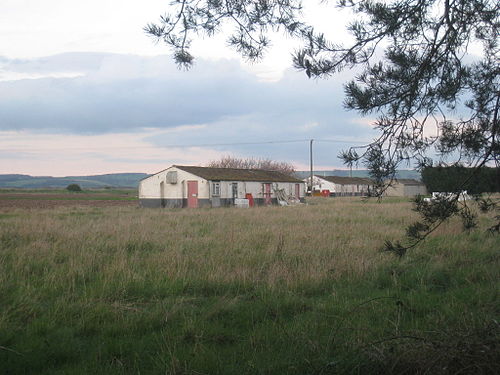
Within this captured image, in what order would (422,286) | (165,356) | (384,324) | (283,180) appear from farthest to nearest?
(283,180) < (422,286) < (384,324) < (165,356)

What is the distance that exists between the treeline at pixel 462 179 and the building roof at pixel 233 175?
30.6m

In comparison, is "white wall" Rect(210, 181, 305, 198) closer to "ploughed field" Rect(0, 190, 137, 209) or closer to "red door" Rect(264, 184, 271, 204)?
"red door" Rect(264, 184, 271, 204)

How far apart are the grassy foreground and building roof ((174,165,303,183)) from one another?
25.6 metres

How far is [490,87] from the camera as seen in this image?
17.5 feet

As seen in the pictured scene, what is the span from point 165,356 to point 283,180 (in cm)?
3866

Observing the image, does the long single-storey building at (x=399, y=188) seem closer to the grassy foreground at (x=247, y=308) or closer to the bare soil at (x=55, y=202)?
the grassy foreground at (x=247, y=308)

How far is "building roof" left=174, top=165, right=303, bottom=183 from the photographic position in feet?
119

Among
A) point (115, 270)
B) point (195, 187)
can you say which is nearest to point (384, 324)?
point (115, 270)

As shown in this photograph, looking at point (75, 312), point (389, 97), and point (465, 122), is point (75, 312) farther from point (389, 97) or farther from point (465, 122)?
point (465, 122)

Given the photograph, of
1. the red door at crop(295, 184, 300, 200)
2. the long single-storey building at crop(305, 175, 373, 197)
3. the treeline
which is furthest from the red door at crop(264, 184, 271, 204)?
the treeline

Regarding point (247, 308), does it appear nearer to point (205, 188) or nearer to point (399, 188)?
point (399, 188)

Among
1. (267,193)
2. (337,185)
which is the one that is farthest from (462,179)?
(337,185)

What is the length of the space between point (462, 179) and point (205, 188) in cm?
3084

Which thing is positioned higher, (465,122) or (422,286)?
(465,122)
